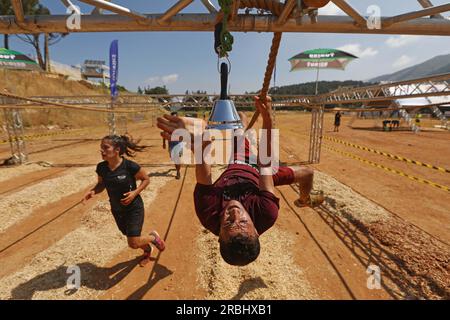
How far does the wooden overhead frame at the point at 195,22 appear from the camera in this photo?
233 centimetres

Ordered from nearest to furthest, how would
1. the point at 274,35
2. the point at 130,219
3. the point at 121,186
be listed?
the point at 274,35
the point at 121,186
the point at 130,219

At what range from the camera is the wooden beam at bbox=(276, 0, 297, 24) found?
191 cm

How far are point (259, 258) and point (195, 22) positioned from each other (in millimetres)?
3967

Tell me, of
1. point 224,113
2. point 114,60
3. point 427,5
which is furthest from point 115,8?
point 114,60

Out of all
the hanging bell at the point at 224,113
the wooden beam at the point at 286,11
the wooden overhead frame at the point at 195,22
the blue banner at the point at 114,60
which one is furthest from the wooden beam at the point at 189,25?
the blue banner at the point at 114,60

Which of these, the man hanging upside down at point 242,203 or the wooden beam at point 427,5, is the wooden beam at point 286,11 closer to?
the man hanging upside down at point 242,203

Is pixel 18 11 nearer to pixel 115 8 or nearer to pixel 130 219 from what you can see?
pixel 115 8

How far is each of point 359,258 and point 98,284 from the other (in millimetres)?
4765

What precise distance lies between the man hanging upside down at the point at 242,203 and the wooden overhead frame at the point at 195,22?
1.04 metres

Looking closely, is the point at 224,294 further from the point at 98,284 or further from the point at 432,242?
the point at 432,242

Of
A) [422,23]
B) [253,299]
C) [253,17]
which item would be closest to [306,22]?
[253,17]

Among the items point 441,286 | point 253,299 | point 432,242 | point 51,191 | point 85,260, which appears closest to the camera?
point 253,299

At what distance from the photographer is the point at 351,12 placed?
235 cm

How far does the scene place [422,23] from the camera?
2.44 metres
